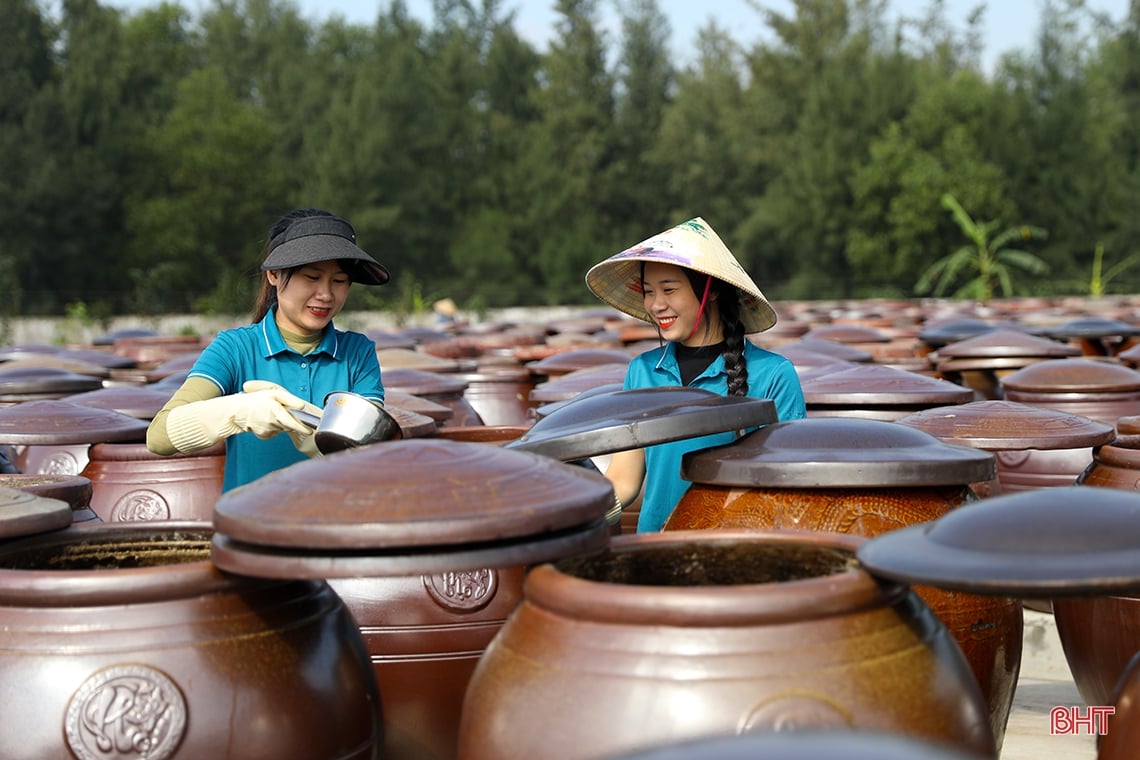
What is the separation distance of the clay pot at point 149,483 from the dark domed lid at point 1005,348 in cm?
468

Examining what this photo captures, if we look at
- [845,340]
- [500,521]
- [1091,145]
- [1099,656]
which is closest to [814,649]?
[500,521]

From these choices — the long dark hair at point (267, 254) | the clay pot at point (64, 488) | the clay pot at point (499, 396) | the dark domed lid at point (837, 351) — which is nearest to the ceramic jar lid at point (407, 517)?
the clay pot at point (64, 488)

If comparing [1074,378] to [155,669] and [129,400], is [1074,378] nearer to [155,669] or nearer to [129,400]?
[129,400]

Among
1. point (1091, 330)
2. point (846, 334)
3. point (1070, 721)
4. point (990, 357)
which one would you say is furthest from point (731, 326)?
point (1091, 330)

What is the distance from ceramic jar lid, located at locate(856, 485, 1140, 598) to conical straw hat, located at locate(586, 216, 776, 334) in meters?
1.38

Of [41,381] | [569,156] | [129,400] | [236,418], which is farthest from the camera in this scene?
[569,156]

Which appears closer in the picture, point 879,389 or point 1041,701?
point 1041,701

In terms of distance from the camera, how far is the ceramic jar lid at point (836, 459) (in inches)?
111

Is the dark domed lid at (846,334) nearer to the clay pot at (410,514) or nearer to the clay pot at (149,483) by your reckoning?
the clay pot at (149,483)

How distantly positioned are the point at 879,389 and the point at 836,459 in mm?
2066

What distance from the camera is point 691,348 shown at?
3.73 m

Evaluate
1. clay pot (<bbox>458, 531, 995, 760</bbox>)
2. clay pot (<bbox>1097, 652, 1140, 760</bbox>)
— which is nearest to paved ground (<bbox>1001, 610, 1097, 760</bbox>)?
clay pot (<bbox>1097, 652, 1140, 760</bbox>)

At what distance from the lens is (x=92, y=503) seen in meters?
4.30

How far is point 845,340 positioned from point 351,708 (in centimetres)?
790
